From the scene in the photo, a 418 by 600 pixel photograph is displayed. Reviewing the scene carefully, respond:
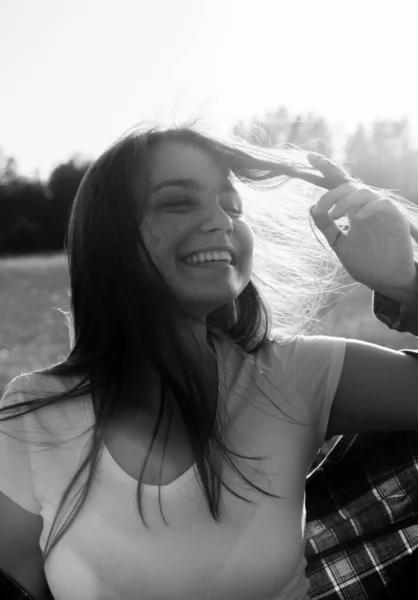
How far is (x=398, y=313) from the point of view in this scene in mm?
2021

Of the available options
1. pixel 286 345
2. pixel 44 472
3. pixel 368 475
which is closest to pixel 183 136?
pixel 286 345

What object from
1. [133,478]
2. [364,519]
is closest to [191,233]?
[133,478]

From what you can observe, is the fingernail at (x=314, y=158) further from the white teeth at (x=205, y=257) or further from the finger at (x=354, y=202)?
the white teeth at (x=205, y=257)

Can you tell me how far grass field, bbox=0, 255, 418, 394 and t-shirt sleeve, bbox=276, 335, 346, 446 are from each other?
2.23m

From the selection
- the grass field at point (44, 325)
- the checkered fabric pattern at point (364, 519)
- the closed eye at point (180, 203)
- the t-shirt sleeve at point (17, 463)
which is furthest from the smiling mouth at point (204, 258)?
the grass field at point (44, 325)

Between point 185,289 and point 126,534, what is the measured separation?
2.04 feet

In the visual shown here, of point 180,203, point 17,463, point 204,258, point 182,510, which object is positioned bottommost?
point 182,510

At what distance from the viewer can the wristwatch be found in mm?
1969

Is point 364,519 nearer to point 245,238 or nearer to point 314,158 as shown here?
point 245,238

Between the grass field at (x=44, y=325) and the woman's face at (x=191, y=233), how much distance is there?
2413mm

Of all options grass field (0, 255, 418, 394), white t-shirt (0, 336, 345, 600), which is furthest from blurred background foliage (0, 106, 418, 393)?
white t-shirt (0, 336, 345, 600)

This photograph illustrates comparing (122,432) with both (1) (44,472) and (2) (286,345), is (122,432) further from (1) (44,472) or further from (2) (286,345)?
(2) (286,345)

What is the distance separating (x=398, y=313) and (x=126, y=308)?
0.74 metres

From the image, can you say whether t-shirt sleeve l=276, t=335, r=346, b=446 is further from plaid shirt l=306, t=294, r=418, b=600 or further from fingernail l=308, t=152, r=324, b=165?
fingernail l=308, t=152, r=324, b=165
